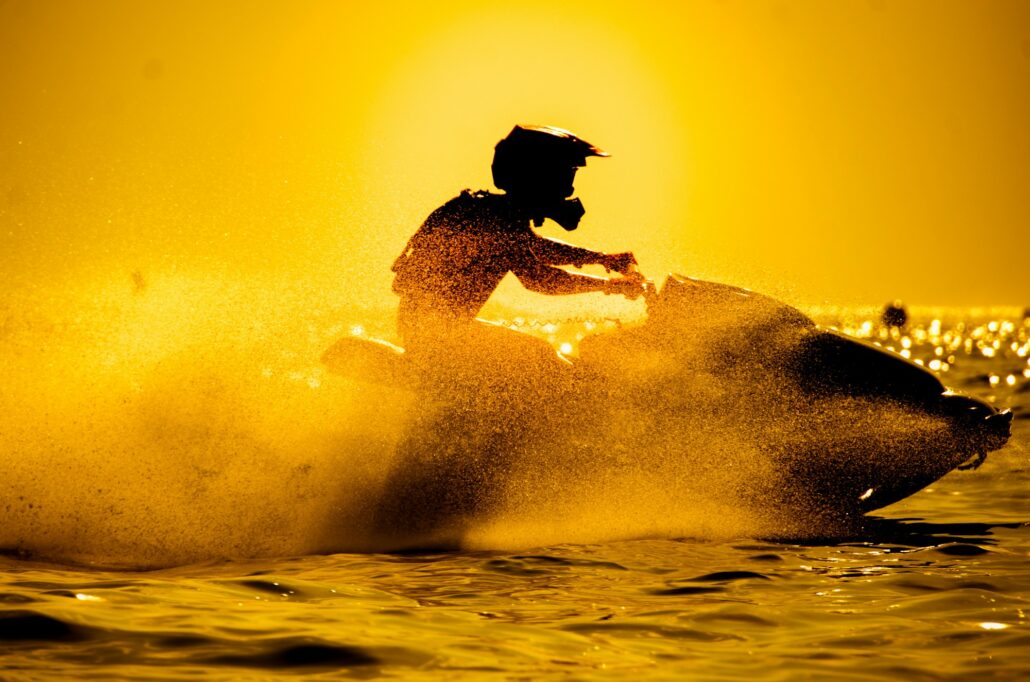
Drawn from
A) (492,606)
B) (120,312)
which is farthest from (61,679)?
(120,312)

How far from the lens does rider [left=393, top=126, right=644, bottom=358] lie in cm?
696

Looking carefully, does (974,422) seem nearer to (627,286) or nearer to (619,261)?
(627,286)

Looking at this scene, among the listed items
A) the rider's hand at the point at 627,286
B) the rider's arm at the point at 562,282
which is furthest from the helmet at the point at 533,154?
the rider's hand at the point at 627,286

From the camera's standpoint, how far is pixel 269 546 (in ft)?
23.7

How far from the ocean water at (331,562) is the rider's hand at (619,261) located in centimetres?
42

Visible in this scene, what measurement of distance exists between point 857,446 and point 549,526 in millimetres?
1945

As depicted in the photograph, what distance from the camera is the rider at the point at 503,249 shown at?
696 cm

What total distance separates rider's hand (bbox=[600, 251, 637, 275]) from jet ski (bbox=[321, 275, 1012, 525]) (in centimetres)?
31

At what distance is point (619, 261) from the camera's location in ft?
23.7

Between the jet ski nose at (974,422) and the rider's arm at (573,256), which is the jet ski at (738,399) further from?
the rider's arm at (573,256)

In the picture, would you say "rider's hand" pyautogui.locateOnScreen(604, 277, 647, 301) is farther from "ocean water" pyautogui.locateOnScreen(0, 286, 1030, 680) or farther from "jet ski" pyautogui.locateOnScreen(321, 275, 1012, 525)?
"ocean water" pyautogui.locateOnScreen(0, 286, 1030, 680)

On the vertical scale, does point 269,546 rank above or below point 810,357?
below

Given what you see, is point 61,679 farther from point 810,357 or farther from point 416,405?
point 810,357

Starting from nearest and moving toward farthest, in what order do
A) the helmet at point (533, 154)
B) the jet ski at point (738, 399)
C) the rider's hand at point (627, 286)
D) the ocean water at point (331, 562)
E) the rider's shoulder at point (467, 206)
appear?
the ocean water at point (331, 562)
the rider's shoulder at point (467, 206)
the helmet at point (533, 154)
the rider's hand at point (627, 286)
the jet ski at point (738, 399)
